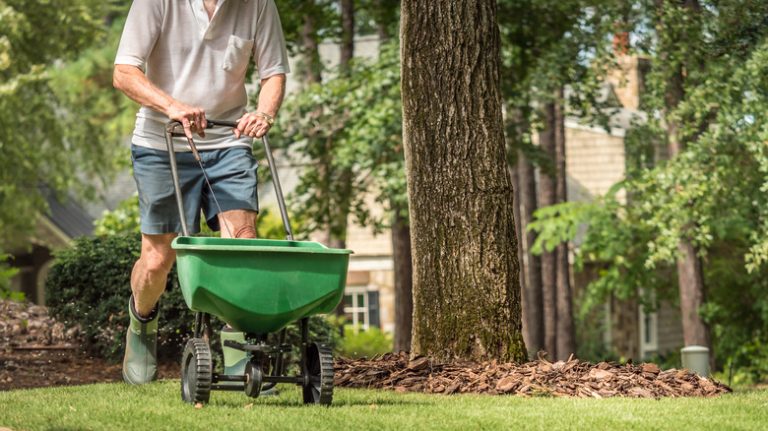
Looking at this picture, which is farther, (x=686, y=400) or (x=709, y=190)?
(x=709, y=190)

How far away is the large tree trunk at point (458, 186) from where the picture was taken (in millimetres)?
7137

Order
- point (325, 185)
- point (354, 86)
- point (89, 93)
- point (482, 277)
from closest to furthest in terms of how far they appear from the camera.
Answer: point (482, 277), point (354, 86), point (325, 185), point (89, 93)

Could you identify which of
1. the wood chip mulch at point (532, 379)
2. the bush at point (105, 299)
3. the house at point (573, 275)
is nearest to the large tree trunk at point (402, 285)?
the bush at point (105, 299)

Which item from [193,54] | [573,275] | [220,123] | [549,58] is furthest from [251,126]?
[573,275]

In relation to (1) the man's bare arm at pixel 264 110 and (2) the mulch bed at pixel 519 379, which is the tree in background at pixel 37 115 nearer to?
(2) the mulch bed at pixel 519 379

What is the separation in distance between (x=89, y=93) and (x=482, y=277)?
2951 centimetres

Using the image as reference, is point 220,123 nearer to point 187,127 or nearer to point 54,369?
point 187,127

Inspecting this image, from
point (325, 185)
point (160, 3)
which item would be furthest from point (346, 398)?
point (325, 185)

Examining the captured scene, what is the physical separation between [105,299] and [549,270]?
1389 cm

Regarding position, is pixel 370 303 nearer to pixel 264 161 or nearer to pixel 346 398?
pixel 264 161

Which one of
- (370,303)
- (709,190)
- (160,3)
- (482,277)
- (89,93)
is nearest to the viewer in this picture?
(160,3)

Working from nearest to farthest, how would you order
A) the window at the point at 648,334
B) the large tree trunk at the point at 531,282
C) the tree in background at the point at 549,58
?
the tree in background at the point at 549,58 → the large tree trunk at the point at 531,282 → the window at the point at 648,334

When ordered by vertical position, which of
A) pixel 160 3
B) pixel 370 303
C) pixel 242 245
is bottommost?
pixel 370 303

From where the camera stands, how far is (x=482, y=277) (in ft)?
23.4
